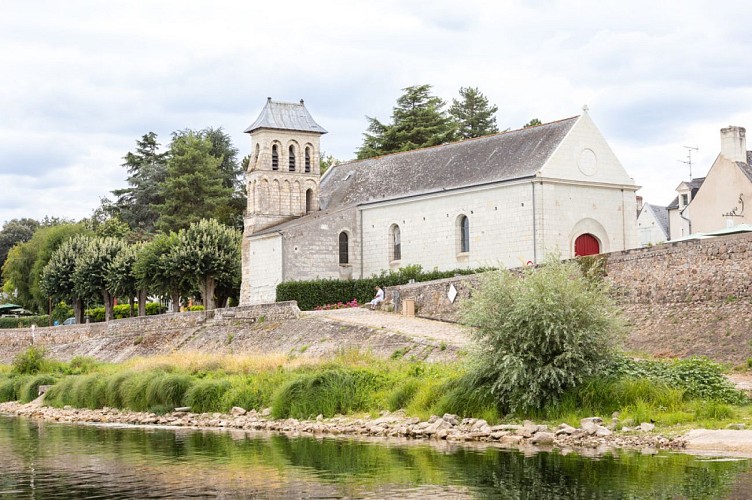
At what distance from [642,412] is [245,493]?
831 cm

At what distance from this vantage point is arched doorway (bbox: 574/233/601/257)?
1916 inches

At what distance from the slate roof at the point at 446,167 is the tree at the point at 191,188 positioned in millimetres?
21242

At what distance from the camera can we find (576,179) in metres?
48.4

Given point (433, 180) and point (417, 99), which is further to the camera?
point (417, 99)

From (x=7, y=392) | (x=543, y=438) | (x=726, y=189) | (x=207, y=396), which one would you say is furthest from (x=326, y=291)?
(x=543, y=438)

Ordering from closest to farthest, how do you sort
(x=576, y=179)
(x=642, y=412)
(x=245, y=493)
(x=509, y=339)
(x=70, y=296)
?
(x=245, y=493), (x=642, y=412), (x=509, y=339), (x=576, y=179), (x=70, y=296)

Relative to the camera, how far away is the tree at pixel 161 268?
187 ft

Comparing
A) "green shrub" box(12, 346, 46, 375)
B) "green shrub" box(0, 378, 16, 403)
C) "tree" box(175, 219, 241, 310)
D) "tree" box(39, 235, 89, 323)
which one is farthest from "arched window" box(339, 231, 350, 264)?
"green shrub" box(0, 378, 16, 403)

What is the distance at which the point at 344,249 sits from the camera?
5700cm

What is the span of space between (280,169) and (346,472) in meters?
41.9

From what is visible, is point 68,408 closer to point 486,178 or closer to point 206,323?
point 206,323

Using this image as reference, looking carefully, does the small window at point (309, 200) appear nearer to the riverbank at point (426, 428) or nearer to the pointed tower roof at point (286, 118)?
the pointed tower roof at point (286, 118)

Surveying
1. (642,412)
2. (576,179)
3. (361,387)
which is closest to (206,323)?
(576,179)

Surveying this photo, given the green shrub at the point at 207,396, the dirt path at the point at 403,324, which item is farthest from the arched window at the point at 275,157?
the green shrub at the point at 207,396
